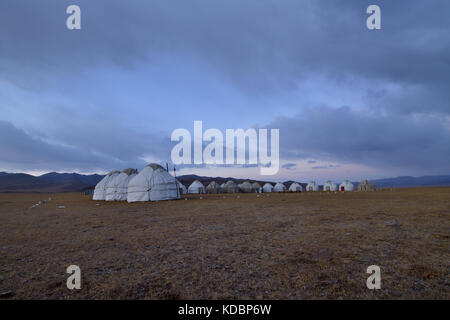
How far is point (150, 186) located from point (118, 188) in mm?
6301

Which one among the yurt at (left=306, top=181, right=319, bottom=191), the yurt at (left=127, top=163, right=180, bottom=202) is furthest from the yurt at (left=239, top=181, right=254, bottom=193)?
the yurt at (left=127, top=163, right=180, bottom=202)

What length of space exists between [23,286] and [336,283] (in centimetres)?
634

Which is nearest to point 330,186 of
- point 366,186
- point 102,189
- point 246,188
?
point 366,186

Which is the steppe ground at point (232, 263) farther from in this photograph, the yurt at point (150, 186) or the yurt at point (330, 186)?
the yurt at point (330, 186)

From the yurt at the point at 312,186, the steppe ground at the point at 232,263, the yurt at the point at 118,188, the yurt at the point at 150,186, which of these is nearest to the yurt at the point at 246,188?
the yurt at the point at 312,186

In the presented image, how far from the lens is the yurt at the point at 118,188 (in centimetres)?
3152

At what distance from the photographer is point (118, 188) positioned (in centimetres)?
3169

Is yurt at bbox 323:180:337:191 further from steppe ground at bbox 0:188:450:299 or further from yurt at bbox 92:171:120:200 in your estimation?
steppe ground at bbox 0:188:450:299

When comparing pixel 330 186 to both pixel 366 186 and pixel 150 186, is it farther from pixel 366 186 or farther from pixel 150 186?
pixel 150 186

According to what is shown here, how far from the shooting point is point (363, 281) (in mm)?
4438
